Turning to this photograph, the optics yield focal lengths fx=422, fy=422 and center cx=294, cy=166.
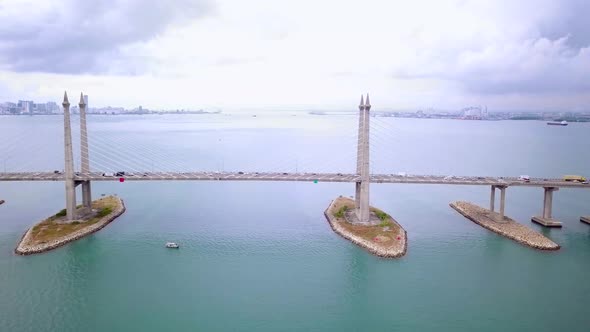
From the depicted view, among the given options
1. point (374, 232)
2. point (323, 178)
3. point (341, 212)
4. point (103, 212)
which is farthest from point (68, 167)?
point (374, 232)

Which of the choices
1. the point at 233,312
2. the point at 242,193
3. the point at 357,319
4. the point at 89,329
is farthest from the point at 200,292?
the point at 242,193

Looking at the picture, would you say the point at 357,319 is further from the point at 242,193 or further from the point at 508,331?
the point at 242,193

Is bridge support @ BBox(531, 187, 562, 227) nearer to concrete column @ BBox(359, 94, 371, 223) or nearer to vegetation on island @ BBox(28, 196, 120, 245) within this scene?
concrete column @ BBox(359, 94, 371, 223)

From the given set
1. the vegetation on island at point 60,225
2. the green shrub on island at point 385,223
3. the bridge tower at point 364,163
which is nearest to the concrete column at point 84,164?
the vegetation on island at point 60,225

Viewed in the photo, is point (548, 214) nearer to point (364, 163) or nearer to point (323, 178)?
point (364, 163)

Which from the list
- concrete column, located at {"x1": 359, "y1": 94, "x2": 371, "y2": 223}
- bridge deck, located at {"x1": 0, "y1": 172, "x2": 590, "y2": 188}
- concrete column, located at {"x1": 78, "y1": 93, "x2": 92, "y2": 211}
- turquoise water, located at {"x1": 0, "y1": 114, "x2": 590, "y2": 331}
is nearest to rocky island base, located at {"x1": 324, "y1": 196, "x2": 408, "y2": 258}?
turquoise water, located at {"x1": 0, "y1": 114, "x2": 590, "y2": 331}

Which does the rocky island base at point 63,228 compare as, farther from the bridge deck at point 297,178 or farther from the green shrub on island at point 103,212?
the bridge deck at point 297,178
